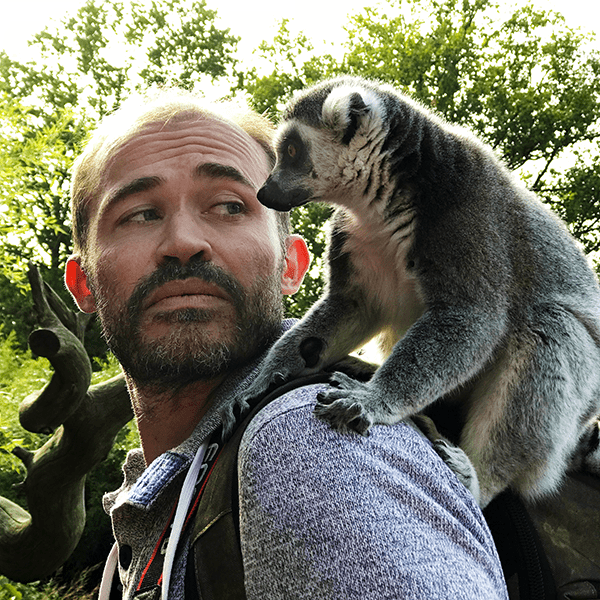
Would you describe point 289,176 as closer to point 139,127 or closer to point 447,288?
point 139,127

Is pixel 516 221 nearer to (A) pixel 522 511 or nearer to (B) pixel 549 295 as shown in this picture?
(B) pixel 549 295

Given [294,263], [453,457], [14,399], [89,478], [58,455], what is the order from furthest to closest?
[89,478], [14,399], [58,455], [294,263], [453,457]

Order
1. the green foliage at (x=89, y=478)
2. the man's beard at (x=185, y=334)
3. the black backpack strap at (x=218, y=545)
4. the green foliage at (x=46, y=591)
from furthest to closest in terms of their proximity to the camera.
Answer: the green foliage at (x=89, y=478)
the green foliage at (x=46, y=591)
the man's beard at (x=185, y=334)
the black backpack strap at (x=218, y=545)

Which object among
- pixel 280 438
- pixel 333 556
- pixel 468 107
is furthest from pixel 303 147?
pixel 468 107

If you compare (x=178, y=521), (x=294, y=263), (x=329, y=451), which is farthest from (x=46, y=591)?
(x=329, y=451)

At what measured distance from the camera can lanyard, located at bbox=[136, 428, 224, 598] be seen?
134cm

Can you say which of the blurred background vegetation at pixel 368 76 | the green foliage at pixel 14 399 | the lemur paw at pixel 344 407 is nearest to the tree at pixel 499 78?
the blurred background vegetation at pixel 368 76

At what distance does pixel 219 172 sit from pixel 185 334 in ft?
2.00

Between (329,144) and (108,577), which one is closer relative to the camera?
(108,577)

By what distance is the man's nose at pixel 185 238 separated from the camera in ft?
6.63

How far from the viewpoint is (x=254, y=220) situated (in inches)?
89.6

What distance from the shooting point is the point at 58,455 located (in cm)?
739

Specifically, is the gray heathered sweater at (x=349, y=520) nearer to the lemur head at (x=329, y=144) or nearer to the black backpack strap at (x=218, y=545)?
the black backpack strap at (x=218, y=545)

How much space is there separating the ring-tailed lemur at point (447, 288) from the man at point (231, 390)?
183 mm
